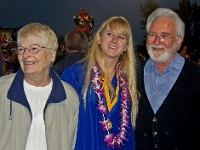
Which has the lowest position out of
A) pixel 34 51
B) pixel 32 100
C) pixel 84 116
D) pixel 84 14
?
pixel 84 116

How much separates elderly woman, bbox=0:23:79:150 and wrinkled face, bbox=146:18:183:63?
1.13 meters

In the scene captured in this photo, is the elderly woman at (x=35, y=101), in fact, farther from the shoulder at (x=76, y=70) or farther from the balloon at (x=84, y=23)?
the balloon at (x=84, y=23)

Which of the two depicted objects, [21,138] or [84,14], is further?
[84,14]

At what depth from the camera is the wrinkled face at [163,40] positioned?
404 cm

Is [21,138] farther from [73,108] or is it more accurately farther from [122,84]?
[122,84]

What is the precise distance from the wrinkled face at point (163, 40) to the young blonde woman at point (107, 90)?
0.90 feet

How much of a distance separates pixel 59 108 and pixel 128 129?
1.02 meters

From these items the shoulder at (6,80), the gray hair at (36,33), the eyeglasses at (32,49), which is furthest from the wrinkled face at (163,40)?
the shoulder at (6,80)

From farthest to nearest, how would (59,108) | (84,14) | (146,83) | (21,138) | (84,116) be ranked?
(84,14)
(146,83)
(84,116)
(59,108)
(21,138)

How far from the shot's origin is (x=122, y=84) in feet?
13.9

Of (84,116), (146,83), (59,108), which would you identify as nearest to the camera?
(59,108)

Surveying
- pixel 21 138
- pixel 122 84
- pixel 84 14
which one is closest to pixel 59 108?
pixel 21 138

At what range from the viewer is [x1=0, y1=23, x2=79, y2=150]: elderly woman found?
3229 millimetres

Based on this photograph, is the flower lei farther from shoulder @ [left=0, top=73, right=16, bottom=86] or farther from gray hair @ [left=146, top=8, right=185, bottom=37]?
shoulder @ [left=0, top=73, right=16, bottom=86]
